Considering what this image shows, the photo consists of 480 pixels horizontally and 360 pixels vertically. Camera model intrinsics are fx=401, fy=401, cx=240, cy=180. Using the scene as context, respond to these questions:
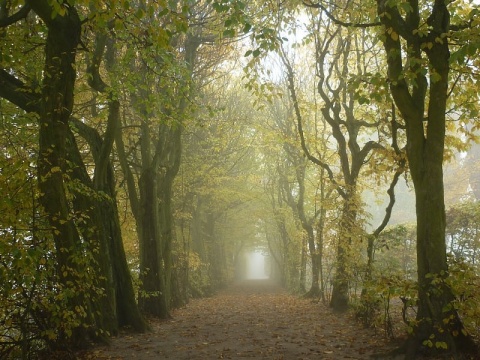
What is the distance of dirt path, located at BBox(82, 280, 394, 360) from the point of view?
24.8ft

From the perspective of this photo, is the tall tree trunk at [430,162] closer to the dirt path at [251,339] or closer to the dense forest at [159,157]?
the dense forest at [159,157]

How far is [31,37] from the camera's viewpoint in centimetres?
741

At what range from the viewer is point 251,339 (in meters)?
9.24

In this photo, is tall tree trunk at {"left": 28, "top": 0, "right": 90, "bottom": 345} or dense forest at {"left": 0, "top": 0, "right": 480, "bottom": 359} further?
tall tree trunk at {"left": 28, "top": 0, "right": 90, "bottom": 345}

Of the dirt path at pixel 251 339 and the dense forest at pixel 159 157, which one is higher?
the dense forest at pixel 159 157

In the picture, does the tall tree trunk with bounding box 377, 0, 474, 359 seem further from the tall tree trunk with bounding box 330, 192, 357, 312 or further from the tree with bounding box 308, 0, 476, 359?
the tall tree trunk with bounding box 330, 192, 357, 312

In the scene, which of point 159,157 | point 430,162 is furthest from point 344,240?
point 159,157

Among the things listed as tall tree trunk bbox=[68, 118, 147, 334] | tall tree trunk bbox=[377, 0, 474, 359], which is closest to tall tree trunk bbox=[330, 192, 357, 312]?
tall tree trunk bbox=[377, 0, 474, 359]

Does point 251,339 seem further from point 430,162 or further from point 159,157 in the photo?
point 159,157

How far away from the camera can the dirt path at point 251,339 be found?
24.8 feet

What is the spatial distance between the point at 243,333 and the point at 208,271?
61.2 ft

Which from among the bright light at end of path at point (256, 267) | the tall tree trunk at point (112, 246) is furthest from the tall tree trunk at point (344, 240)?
the bright light at end of path at point (256, 267)

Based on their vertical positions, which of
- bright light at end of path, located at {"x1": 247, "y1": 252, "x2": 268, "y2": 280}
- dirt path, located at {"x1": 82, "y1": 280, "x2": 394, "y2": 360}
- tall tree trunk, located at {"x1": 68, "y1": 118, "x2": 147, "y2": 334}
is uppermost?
tall tree trunk, located at {"x1": 68, "y1": 118, "x2": 147, "y2": 334}

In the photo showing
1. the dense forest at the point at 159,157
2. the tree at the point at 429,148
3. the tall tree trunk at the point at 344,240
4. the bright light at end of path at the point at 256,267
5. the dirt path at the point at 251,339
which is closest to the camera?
the dense forest at the point at 159,157
